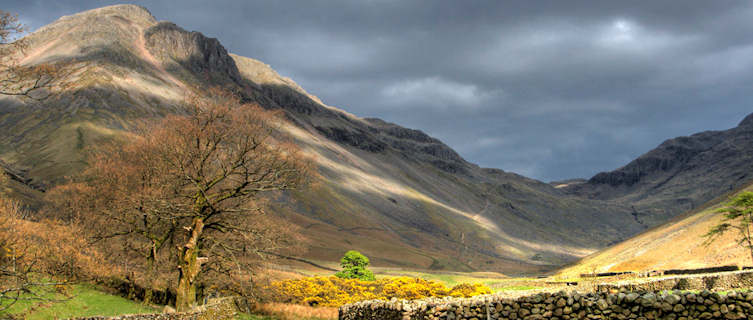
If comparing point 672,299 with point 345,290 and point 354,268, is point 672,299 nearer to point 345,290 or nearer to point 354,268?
point 345,290

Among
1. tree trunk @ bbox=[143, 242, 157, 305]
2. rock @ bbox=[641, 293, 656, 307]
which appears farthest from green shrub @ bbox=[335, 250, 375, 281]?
rock @ bbox=[641, 293, 656, 307]

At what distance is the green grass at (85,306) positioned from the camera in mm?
19906

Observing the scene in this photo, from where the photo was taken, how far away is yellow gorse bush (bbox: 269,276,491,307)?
32.4 meters

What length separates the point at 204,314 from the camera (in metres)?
20.7

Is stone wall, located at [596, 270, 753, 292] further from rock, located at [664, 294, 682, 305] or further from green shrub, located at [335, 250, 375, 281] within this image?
green shrub, located at [335, 250, 375, 281]

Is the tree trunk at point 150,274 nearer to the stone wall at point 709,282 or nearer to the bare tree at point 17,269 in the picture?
the bare tree at point 17,269

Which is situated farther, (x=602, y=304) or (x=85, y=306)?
(x=85, y=306)

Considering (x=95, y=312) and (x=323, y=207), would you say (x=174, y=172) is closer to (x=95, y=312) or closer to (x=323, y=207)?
(x=95, y=312)

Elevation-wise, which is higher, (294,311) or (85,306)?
(85,306)

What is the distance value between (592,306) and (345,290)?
28.3m

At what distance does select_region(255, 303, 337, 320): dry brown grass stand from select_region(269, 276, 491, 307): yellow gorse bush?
188cm

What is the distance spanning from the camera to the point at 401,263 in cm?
11994

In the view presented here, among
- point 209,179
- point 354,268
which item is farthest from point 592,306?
point 354,268

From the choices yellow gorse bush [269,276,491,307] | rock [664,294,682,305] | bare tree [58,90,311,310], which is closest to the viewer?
rock [664,294,682,305]
